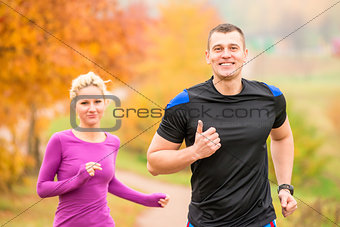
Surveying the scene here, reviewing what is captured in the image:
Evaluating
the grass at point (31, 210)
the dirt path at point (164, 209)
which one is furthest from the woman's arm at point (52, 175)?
the dirt path at point (164, 209)

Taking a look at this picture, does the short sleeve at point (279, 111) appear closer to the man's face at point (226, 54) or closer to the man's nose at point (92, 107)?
the man's face at point (226, 54)

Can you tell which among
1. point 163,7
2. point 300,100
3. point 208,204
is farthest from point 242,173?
point 300,100

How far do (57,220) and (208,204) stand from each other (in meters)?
0.89

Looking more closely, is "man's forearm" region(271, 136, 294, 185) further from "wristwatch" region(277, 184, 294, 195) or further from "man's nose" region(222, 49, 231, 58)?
"man's nose" region(222, 49, 231, 58)

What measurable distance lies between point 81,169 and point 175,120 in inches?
24.9

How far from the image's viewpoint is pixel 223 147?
6.27ft

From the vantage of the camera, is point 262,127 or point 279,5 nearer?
point 262,127

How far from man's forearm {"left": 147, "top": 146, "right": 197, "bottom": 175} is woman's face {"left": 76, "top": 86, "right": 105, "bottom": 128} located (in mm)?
581

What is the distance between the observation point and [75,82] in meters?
2.50

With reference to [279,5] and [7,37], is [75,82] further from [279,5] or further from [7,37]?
[279,5]

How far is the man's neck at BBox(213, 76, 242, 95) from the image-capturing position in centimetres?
203

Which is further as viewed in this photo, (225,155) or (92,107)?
(92,107)

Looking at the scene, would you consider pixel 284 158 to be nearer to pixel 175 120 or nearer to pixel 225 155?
pixel 225 155

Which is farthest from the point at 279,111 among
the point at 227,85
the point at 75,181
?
the point at 75,181
